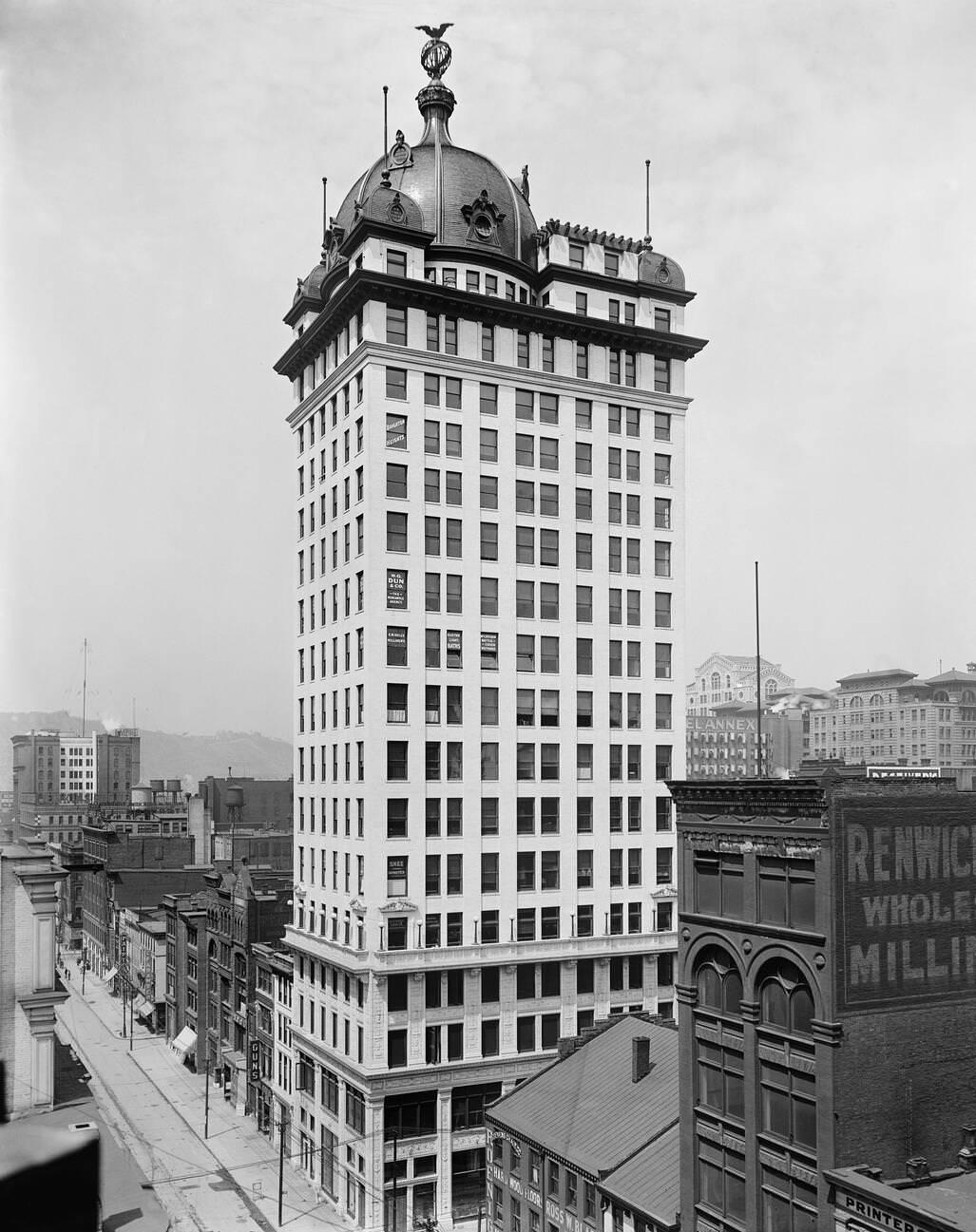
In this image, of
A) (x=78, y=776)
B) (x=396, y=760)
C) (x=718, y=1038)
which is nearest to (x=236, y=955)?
(x=396, y=760)

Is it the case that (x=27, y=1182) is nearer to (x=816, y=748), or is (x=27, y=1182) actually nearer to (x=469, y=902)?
(x=469, y=902)

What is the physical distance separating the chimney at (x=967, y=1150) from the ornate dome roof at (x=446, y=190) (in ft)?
175

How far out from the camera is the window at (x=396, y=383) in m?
63.6

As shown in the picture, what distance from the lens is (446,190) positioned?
69.5 metres

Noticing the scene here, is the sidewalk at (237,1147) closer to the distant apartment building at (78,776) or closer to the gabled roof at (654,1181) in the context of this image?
the distant apartment building at (78,776)

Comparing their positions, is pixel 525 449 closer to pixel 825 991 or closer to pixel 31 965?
pixel 825 991

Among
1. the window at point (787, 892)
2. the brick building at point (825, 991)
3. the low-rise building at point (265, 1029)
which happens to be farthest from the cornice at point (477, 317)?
the window at point (787, 892)

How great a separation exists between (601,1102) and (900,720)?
140 metres

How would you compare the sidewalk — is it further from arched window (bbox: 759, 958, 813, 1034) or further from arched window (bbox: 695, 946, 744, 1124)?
arched window (bbox: 759, 958, 813, 1034)

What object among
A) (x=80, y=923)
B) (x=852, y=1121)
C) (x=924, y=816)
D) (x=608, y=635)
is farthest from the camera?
(x=80, y=923)

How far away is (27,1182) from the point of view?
229 centimetres

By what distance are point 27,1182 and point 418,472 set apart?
62.3 metres

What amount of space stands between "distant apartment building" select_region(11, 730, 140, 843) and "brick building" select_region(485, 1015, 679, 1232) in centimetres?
2943

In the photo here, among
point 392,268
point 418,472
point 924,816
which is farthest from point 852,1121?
point 392,268
